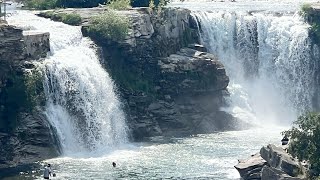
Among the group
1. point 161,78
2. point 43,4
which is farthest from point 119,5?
point 43,4

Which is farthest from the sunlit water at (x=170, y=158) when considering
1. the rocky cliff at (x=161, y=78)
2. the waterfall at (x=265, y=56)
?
the waterfall at (x=265, y=56)

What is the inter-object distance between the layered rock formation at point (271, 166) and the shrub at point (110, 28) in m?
29.1

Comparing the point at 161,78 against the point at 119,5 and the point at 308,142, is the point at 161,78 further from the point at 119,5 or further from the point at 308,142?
the point at 308,142

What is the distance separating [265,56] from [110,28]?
2414cm

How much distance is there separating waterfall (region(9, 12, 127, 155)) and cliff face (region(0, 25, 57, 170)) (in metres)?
1.56

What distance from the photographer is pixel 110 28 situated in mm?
110875

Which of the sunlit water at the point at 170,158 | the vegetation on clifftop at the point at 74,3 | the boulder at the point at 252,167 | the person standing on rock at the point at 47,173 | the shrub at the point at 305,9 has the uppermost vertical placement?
the vegetation on clifftop at the point at 74,3

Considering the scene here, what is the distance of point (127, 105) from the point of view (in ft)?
357

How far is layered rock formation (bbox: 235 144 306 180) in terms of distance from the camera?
79662 millimetres

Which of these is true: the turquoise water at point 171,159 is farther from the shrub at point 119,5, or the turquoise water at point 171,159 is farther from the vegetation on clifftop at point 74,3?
the vegetation on clifftop at point 74,3

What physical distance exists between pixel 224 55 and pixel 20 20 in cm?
2728

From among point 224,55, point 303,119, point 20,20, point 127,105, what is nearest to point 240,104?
point 224,55

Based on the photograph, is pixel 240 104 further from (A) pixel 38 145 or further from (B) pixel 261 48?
(A) pixel 38 145

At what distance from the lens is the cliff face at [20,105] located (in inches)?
3743
